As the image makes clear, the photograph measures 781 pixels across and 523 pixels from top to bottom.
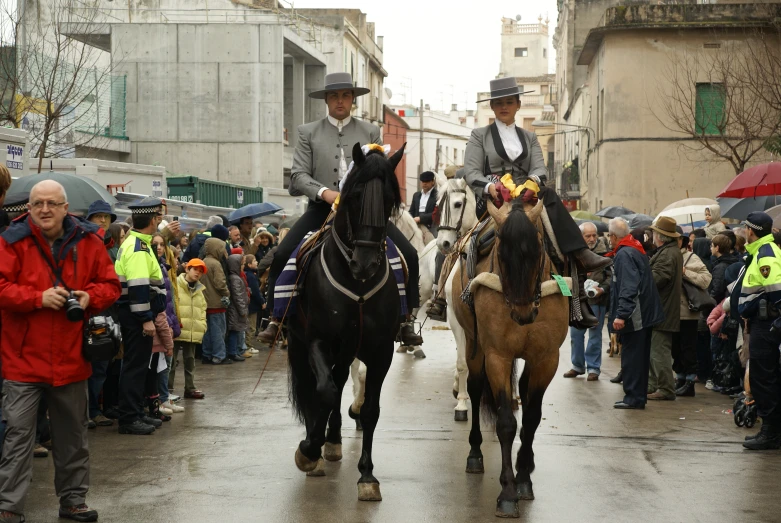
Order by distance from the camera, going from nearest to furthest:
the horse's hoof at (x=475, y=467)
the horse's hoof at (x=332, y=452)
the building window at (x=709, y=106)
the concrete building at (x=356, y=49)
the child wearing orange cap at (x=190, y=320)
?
1. the horse's hoof at (x=475, y=467)
2. the horse's hoof at (x=332, y=452)
3. the child wearing orange cap at (x=190, y=320)
4. the building window at (x=709, y=106)
5. the concrete building at (x=356, y=49)

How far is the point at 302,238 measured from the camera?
839 centimetres

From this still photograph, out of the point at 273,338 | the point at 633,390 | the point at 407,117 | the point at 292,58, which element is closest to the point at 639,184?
the point at 292,58

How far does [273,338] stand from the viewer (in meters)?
8.16

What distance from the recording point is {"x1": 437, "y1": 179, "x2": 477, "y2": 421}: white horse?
10750 millimetres

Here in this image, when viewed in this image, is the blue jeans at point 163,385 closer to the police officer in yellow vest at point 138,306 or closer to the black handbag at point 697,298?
the police officer in yellow vest at point 138,306

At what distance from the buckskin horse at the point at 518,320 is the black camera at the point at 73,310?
2.94 m

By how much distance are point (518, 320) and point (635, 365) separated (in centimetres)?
502

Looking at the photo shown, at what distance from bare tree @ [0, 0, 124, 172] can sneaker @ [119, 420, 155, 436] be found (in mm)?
9629

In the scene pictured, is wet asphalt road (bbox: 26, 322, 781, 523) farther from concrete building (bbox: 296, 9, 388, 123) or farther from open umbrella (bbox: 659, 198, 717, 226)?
concrete building (bbox: 296, 9, 388, 123)

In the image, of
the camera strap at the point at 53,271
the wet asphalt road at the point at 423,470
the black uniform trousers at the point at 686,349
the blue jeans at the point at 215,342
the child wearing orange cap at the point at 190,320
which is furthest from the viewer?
the blue jeans at the point at 215,342

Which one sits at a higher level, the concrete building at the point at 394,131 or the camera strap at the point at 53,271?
the concrete building at the point at 394,131

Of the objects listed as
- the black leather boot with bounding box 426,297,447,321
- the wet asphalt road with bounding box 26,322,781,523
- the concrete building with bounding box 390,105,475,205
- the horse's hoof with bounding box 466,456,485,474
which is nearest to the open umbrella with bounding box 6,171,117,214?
the wet asphalt road with bounding box 26,322,781,523

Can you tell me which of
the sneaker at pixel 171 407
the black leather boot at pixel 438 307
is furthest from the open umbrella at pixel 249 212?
the black leather boot at pixel 438 307

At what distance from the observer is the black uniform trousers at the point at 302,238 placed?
328 inches
